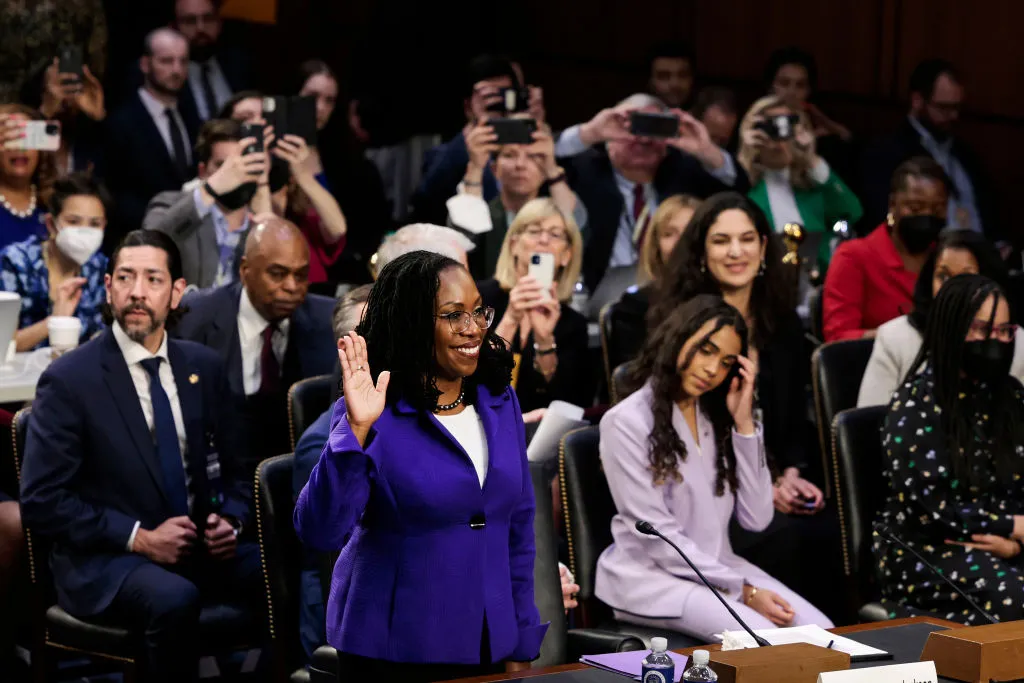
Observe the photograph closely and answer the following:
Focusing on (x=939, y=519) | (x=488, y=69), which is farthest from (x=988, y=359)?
(x=488, y=69)

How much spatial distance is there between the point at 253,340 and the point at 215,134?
4.51 ft

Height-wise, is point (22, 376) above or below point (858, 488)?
above

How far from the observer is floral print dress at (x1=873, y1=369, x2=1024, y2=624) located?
11.7 feet

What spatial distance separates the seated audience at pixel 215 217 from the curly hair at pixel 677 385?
1888 mm

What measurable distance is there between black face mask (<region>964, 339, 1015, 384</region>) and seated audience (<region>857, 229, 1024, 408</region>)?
1.38ft

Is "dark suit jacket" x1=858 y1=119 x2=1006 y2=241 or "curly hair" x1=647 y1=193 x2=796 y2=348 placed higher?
"dark suit jacket" x1=858 y1=119 x2=1006 y2=241

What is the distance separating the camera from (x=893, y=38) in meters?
7.11

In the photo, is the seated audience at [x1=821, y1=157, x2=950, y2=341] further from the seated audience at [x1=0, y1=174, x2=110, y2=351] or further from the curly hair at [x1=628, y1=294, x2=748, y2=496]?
the seated audience at [x1=0, y1=174, x2=110, y2=351]

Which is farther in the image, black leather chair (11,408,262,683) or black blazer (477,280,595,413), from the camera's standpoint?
black blazer (477,280,595,413)

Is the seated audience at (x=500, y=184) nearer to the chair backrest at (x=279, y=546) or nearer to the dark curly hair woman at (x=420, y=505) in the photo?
the chair backrest at (x=279, y=546)

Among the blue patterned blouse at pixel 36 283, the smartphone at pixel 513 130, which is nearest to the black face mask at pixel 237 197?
the blue patterned blouse at pixel 36 283

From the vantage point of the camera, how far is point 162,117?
633cm

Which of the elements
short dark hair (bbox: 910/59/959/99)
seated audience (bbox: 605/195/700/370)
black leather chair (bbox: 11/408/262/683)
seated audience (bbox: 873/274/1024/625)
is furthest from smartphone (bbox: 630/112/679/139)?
black leather chair (bbox: 11/408/262/683)

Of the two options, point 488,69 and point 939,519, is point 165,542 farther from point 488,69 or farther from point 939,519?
point 488,69
